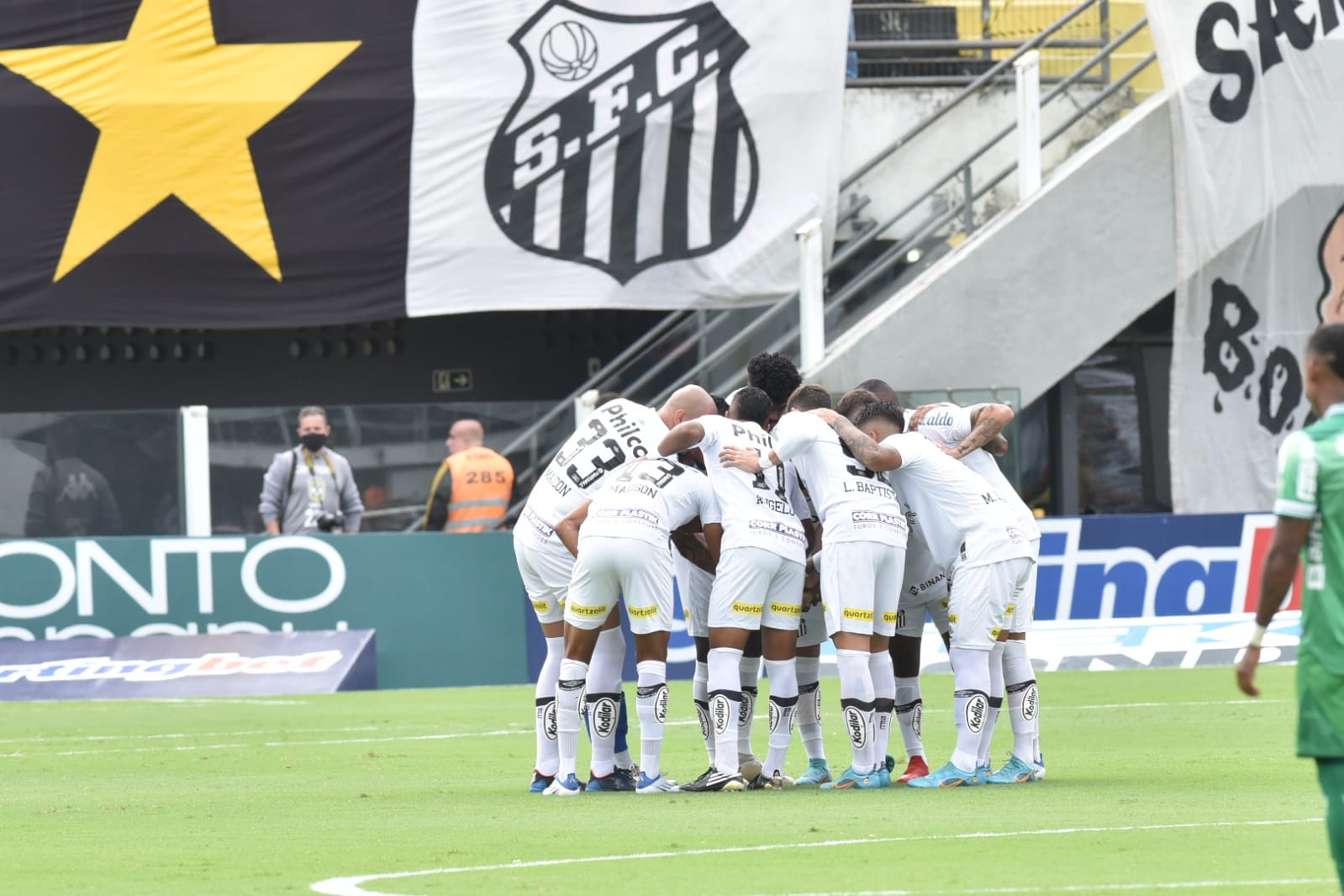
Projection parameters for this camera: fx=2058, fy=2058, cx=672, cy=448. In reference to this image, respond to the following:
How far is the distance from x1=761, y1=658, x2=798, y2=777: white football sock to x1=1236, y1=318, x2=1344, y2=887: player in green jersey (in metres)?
4.74

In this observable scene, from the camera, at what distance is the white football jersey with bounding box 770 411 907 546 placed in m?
10.4

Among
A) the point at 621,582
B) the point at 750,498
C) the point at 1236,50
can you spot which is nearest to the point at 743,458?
the point at 750,498

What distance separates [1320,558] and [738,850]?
2.93 meters

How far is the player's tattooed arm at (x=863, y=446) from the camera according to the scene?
1042 cm

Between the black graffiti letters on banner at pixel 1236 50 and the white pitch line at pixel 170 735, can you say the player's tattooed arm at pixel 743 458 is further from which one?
the black graffiti letters on banner at pixel 1236 50

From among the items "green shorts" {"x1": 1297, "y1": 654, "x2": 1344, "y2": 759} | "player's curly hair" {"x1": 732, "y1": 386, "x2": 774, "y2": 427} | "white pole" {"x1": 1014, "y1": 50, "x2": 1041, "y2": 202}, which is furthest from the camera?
"white pole" {"x1": 1014, "y1": 50, "x2": 1041, "y2": 202}

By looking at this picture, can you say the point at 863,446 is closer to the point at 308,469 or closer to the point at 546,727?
the point at 546,727

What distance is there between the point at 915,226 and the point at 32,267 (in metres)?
9.83

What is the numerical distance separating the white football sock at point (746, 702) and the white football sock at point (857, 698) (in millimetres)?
622

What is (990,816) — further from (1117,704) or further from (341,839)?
(1117,704)

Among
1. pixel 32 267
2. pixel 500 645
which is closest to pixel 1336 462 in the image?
pixel 500 645

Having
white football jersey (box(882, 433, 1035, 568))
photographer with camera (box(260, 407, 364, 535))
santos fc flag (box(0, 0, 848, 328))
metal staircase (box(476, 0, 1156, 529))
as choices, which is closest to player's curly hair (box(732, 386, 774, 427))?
white football jersey (box(882, 433, 1035, 568))

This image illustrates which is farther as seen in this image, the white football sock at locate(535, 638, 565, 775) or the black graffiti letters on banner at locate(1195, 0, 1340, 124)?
the black graffiti letters on banner at locate(1195, 0, 1340, 124)

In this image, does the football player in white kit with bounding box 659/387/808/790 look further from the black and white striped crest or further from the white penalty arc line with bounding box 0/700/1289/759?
the black and white striped crest
